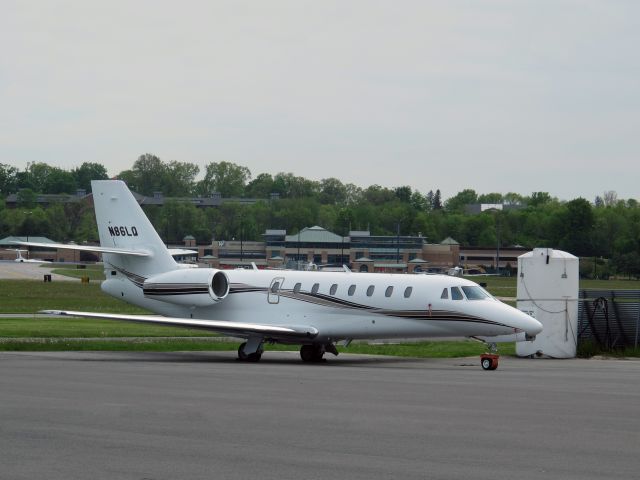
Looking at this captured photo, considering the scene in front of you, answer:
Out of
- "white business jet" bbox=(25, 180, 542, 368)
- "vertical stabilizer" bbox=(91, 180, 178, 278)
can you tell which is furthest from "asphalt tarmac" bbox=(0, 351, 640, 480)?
"vertical stabilizer" bbox=(91, 180, 178, 278)

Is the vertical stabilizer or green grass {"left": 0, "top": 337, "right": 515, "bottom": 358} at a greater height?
the vertical stabilizer

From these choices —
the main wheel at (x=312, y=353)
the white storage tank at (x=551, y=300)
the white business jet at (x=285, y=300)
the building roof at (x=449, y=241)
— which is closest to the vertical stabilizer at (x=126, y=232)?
the white business jet at (x=285, y=300)

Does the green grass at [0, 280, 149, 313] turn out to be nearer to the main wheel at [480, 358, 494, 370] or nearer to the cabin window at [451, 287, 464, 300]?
the cabin window at [451, 287, 464, 300]

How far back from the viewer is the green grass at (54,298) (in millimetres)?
59812

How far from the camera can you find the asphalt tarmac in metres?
12.6

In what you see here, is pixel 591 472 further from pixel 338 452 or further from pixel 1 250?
pixel 1 250

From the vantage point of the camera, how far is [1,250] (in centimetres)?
19538

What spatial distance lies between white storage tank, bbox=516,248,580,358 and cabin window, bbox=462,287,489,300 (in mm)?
5496

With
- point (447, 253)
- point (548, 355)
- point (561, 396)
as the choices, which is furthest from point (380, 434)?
point (447, 253)

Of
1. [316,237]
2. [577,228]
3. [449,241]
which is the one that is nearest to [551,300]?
[577,228]

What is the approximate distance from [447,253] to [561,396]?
14179 centimetres

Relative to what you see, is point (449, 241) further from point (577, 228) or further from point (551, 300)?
point (551, 300)

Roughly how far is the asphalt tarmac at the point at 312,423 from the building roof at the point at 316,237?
138301 mm

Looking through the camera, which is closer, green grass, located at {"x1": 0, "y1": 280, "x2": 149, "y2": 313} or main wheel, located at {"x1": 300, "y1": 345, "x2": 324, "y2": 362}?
main wheel, located at {"x1": 300, "y1": 345, "x2": 324, "y2": 362}
